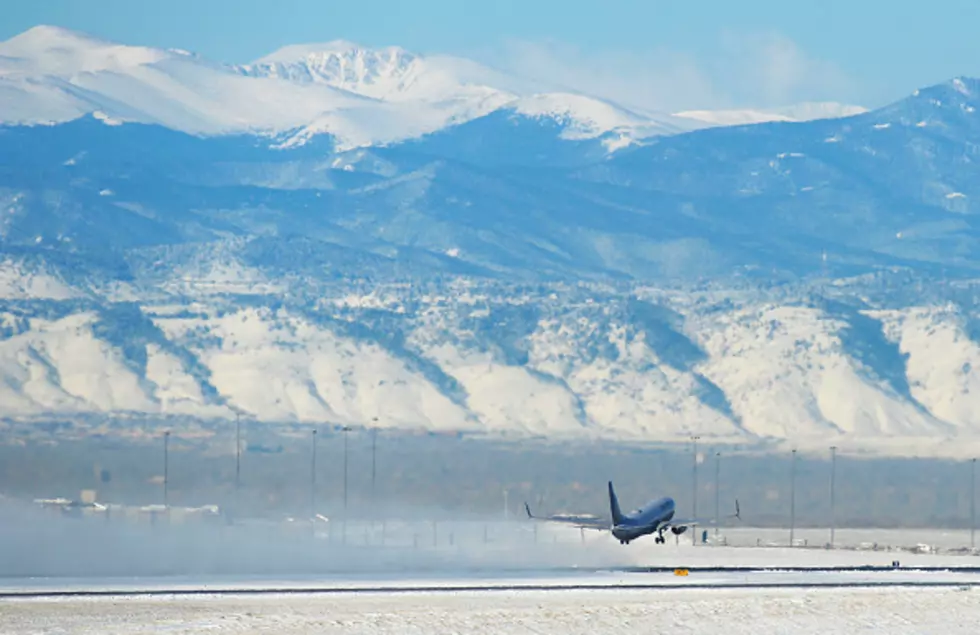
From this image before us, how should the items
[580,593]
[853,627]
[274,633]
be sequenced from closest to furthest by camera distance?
1. [274,633]
2. [853,627]
3. [580,593]

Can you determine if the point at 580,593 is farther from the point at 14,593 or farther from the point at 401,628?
the point at 14,593

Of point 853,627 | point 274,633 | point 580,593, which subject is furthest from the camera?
point 580,593

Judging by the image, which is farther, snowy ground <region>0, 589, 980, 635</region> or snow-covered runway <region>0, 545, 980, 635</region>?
snow-covered runway <region>0, 545, 980, 635</region>

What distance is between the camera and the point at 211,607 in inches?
7293

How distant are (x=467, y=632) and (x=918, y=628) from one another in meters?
32.9

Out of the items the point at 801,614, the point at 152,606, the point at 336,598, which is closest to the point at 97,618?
the point at 152,606

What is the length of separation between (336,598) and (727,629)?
29.1 m

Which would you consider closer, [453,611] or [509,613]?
[509,613]

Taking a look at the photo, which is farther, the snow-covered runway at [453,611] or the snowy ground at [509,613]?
the snow-covered runway at [453,611]

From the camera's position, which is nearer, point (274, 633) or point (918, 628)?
point (274, 633)

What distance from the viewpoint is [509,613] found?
601 ft

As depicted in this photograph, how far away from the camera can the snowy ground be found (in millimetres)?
176250

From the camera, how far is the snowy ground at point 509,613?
17625cm

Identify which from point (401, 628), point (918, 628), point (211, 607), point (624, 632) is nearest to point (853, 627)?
point (918, 628)
